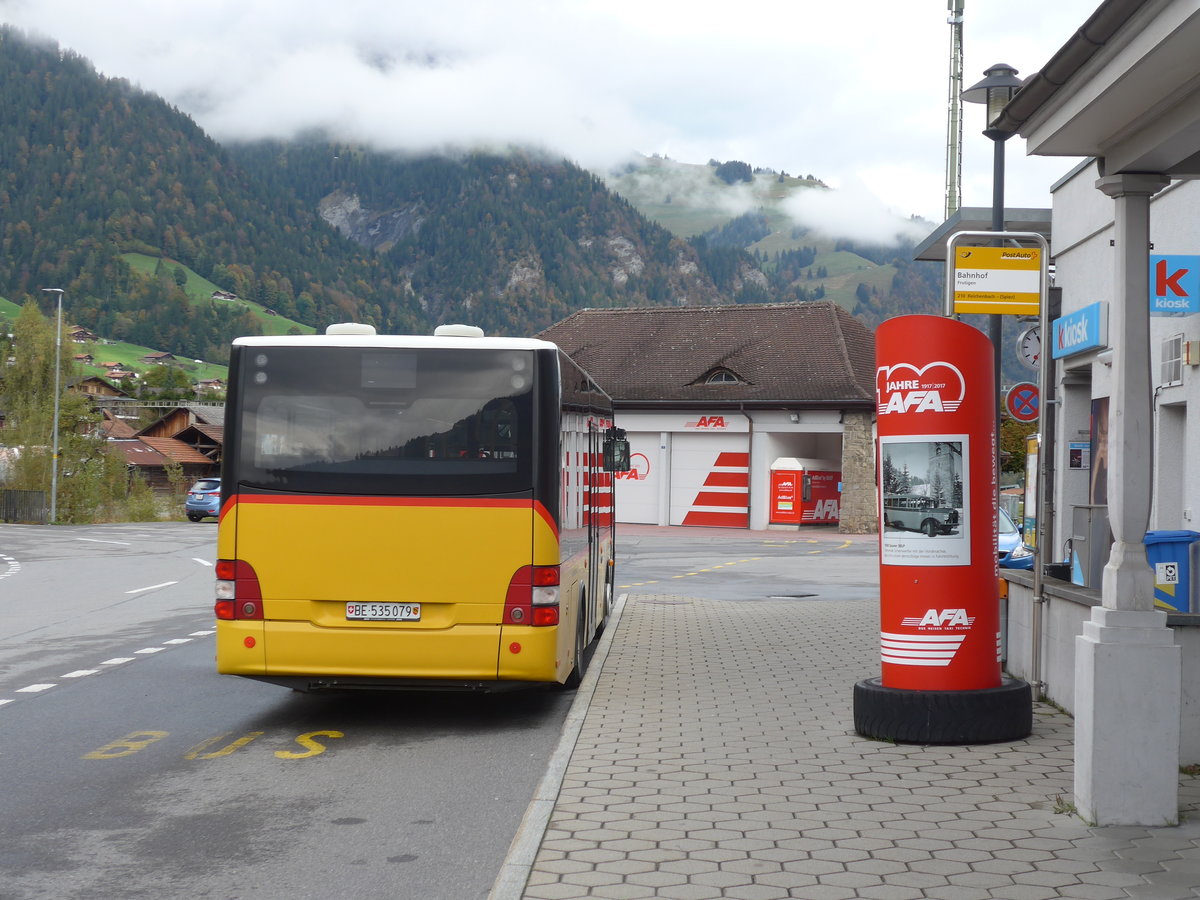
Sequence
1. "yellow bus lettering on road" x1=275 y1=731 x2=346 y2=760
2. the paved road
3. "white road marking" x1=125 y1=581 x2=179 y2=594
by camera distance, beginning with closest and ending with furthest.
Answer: the paved road → "yellow bus lettering on road" x1=275 y1=731 x2=346 y2=760 → "white road marking" x1=125 y1=581 x2=179 y2=594

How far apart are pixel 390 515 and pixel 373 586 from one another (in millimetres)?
472

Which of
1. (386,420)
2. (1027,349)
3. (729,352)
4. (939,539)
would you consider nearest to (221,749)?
(386,420)

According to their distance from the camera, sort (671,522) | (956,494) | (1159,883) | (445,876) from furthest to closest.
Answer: (671,522) < (956,494) < (445,876) < (1159,883)

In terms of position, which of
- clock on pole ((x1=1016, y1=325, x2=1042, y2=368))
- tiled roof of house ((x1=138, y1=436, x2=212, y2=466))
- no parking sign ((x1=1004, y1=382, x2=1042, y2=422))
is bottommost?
no parking sign ((x1=1004, y1=382, x2=1042, y2=422))

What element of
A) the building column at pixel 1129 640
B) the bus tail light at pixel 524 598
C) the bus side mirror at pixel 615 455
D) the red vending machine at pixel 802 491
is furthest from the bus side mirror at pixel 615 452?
the red vending machine at pixel 802 491

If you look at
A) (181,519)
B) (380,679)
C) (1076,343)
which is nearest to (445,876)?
(380,679)

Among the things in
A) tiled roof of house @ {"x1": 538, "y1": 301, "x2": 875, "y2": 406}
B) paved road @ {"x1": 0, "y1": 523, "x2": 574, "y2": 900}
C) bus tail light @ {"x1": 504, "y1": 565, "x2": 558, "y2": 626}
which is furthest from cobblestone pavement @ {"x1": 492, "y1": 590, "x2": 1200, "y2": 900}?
tiled roof of house @ {"x1": 538, "y1": 301, "x2": 875, "y2": 406}

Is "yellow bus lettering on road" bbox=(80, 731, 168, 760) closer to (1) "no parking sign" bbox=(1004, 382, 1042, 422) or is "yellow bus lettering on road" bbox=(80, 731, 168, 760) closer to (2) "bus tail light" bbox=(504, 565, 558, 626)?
(2) "bus tail light" bbox=(504, 565, 558, 626)

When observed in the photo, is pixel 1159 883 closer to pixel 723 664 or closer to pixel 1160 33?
pixel 1160 33

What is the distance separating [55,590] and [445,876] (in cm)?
1779

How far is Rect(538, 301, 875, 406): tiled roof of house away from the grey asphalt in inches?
1459

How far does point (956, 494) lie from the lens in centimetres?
853

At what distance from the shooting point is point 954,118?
2295cm

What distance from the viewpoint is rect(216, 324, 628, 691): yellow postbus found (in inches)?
372
